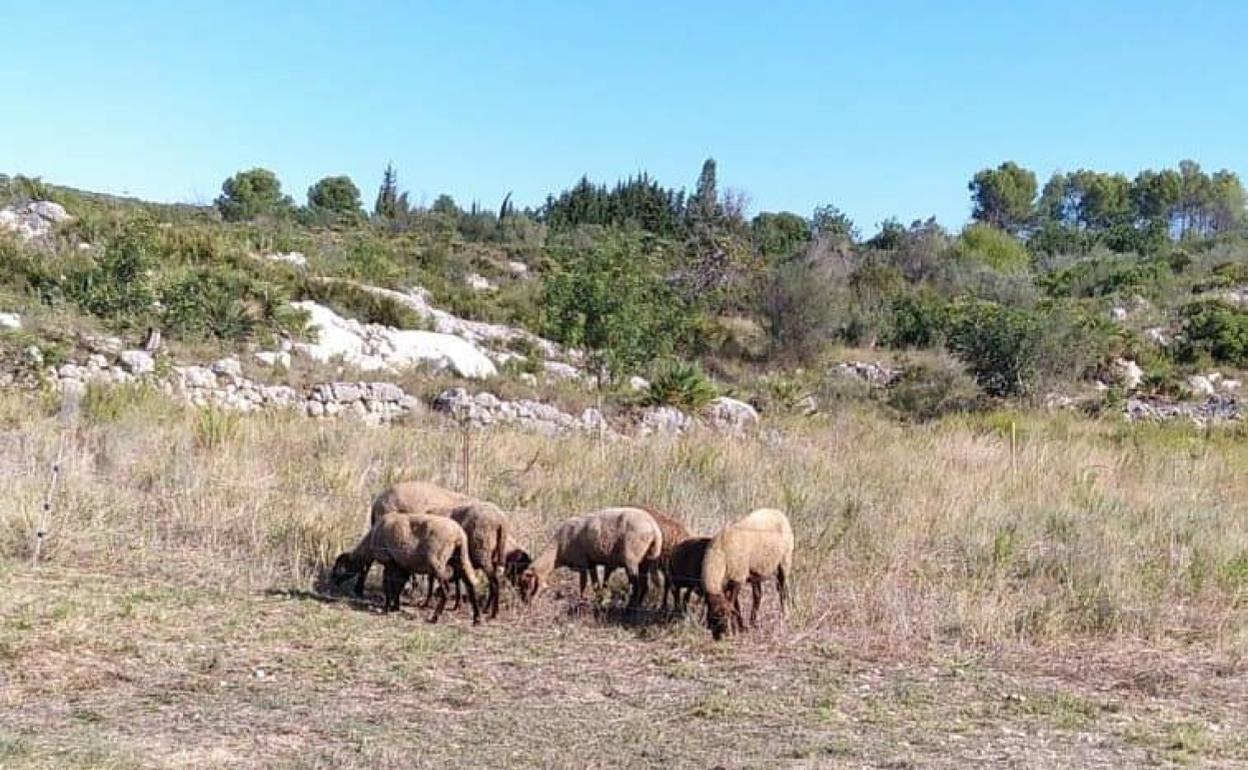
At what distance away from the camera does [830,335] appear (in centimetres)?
3030

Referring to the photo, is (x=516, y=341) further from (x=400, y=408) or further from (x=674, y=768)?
(x=674, y=768)

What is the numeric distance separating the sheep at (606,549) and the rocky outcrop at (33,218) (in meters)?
17.7

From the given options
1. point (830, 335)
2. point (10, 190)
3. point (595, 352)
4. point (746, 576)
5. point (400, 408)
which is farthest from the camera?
point (830, 335)

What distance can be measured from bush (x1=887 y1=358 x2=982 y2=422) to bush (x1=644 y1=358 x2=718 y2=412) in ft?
18.7

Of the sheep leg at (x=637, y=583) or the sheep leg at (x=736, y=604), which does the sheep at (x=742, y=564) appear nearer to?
the sheep leg at (x=736, y=604)

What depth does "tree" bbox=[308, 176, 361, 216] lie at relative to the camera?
66938 millimetres

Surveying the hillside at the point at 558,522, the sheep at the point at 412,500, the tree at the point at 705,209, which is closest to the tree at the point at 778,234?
the tree at the point at 705,209

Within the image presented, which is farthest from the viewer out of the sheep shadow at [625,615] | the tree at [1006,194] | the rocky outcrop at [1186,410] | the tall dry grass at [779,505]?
the tree at [1006,194]

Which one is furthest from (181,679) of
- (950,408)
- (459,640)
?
(950,408)

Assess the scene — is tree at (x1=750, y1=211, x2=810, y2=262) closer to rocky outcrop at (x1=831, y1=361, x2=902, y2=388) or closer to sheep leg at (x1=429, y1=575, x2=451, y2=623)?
rocky outcrop at (x1=831, y1=361, x2=902, y2=388)

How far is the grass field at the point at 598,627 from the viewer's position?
4953 millimetres

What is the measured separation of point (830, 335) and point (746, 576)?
24.0 meters

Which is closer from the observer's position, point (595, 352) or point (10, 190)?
point (595, 352)

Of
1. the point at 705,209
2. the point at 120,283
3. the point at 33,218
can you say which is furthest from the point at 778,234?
the point at 120,283
